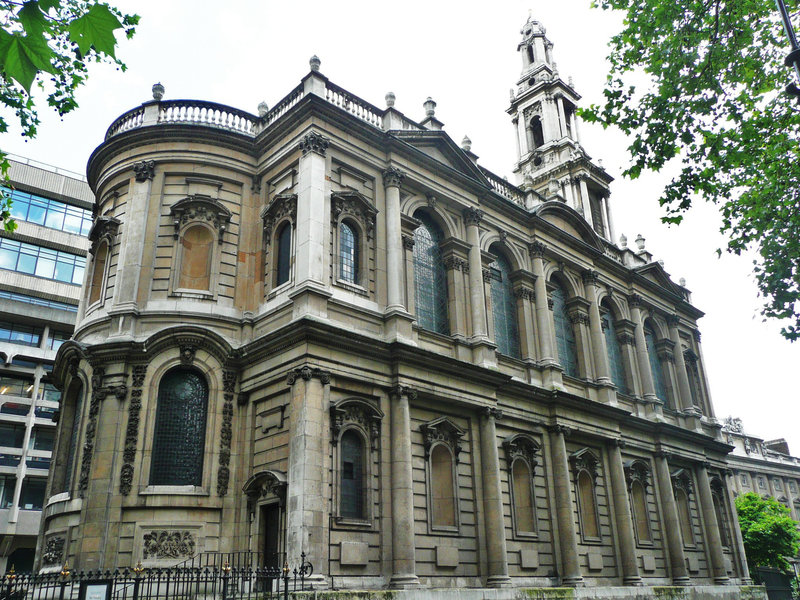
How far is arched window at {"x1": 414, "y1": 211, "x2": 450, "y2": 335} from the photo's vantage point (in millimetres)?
24172

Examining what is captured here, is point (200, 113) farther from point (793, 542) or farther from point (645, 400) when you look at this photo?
point (793, 542)

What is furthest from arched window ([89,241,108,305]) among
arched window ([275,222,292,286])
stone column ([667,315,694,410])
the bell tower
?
stone column ([667,315,694,410])

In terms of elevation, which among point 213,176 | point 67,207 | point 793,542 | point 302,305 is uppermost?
point 67,207

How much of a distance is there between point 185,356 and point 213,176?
244 inches

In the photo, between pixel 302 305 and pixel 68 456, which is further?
pixel 68 456

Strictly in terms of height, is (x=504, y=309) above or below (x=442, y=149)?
below

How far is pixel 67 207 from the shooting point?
47.6m

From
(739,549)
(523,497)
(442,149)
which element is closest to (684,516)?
(739,549)

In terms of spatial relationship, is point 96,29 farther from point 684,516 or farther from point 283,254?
point 684,516

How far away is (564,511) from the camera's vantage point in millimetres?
25219

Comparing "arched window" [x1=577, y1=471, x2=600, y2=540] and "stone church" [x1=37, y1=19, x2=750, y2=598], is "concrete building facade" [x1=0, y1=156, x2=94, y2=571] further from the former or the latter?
"arched window" [x1=577, y1=471, x2=600, y2=540]

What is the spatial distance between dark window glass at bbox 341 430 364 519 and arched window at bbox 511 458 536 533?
21.8ft

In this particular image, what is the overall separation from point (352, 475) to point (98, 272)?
11.2m

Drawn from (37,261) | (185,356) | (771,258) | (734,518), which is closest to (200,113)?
(185,356)
